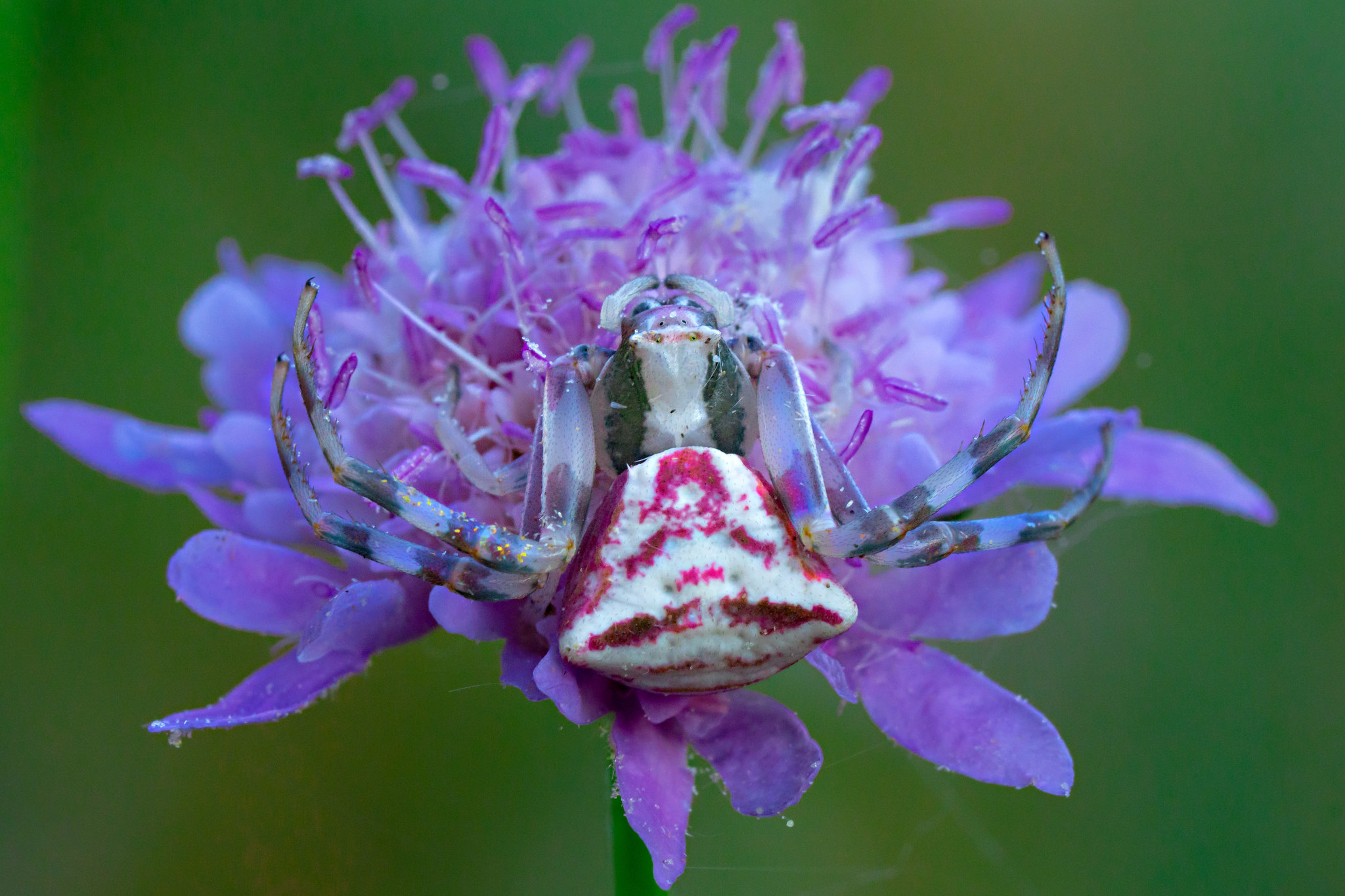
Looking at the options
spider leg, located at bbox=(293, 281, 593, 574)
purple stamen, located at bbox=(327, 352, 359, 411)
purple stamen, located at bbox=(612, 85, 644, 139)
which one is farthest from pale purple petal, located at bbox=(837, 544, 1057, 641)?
purple stamen, located at bbox=(612, 85, 644, 139)

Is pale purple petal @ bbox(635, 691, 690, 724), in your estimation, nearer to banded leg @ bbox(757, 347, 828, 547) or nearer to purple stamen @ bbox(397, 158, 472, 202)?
banded leg @ bbox(757, 347, 828, 547)

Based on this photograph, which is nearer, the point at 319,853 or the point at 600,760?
the point at 600,760

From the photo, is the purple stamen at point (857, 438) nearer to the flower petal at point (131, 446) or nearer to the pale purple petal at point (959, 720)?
the pale purple petal at point (959, 720)

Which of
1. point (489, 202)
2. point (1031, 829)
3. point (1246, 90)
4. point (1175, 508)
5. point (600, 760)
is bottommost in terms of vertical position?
point (1031, 829)

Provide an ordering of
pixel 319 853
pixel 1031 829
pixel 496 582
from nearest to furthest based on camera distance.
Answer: pixel 496 582 < pixel 319 853 < pixel 1031 829

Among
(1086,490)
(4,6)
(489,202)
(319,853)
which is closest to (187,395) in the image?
(4,6)

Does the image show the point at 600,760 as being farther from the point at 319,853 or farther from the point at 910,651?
the point at 319,853

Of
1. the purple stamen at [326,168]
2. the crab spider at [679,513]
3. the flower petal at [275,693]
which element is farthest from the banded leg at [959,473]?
the purple stamen at [326,168]

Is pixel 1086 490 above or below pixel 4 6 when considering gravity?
below
